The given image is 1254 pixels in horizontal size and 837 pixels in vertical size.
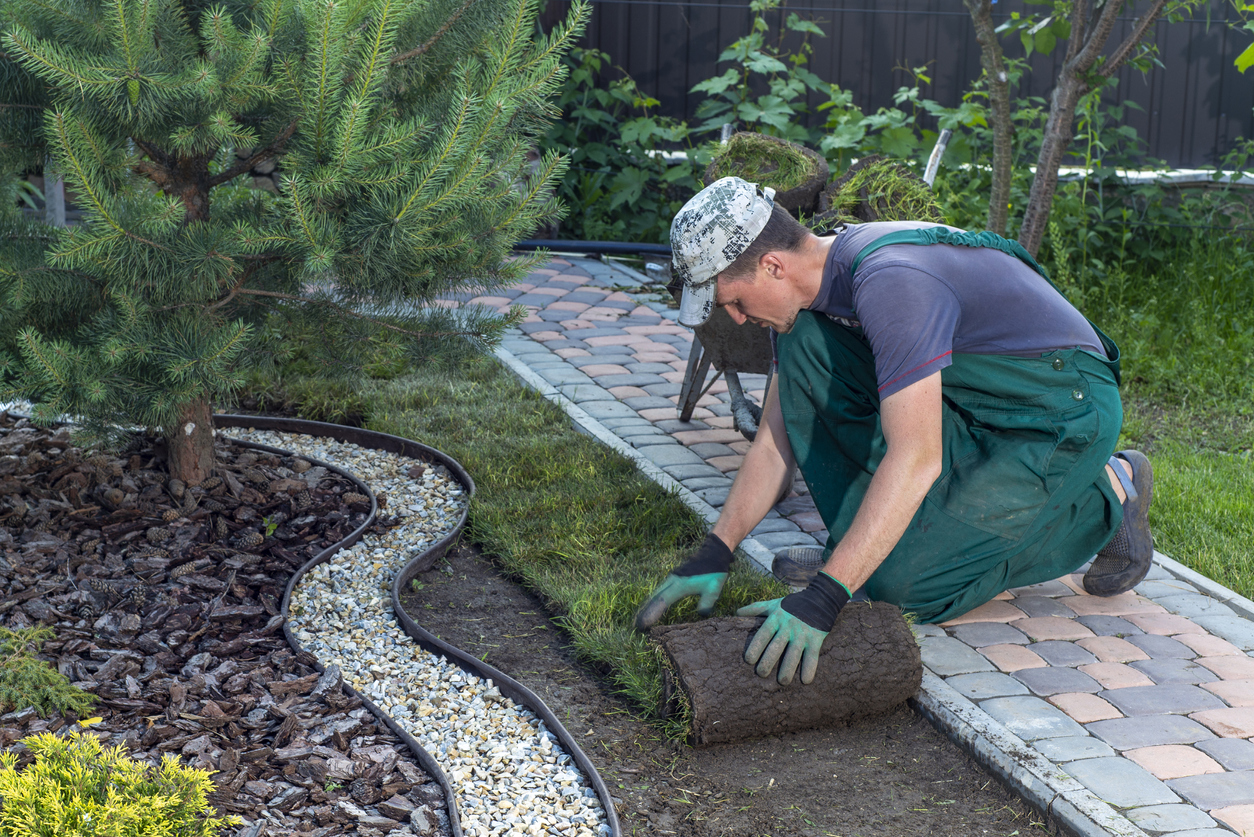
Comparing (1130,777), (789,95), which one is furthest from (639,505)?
(789,95)

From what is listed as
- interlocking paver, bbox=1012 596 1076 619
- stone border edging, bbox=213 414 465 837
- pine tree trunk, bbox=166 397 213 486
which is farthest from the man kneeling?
pine tree trunk, bbox=166 397 213 486

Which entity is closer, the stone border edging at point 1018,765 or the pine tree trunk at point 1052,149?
the stone border edging at point 1018,765

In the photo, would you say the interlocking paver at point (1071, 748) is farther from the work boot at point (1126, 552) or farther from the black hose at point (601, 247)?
the black hose at point (601, 247)

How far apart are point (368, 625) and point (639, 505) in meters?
1.21

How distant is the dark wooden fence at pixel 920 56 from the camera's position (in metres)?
8.66

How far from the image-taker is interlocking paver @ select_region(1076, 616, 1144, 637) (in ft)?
11.0

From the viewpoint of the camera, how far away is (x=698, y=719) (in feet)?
9.11

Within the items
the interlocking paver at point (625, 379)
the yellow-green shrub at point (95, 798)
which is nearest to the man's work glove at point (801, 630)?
the yellow-green shrub at point (95, 798)

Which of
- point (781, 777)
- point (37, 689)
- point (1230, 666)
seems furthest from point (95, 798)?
point (1230, 666)

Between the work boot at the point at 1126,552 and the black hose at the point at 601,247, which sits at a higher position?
the black hose at the point at 601,247

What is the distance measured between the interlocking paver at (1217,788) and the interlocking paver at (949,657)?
616 millimetres

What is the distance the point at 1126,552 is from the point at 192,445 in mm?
3190

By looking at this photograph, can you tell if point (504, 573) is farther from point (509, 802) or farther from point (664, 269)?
point (664, 269)

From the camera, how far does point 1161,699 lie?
117 inches
